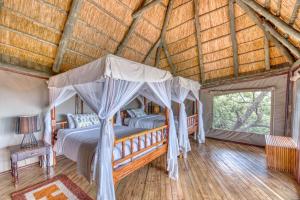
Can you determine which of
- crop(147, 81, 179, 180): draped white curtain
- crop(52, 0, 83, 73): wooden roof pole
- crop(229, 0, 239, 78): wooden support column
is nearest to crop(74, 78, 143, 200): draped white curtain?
crop(147, 81, 179, 180): draped white curtain

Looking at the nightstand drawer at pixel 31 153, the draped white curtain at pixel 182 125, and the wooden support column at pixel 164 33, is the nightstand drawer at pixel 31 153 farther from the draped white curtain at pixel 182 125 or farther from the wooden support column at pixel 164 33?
the wooden support column at pixel 164 33

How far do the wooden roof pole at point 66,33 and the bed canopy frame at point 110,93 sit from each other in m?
1.04

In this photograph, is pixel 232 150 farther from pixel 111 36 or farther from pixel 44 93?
pixel 44 93

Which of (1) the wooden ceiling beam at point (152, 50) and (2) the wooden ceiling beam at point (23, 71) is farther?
(1) the wooden ceiling beam at point (152, 50)

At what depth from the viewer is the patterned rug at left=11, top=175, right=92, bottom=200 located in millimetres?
2455

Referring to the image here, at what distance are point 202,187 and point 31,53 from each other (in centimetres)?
527

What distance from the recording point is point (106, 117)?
221cm

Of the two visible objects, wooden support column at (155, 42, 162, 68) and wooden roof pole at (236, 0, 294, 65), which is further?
wooden support column at (155, 42, 162, 68)

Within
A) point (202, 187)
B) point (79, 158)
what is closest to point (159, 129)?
point (202, 187)

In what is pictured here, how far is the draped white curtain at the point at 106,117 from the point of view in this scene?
6.71ft

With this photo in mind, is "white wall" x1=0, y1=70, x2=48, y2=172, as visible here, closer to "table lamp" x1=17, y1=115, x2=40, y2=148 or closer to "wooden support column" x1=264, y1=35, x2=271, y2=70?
"table lamp" x1=17, y1=115, x2=40, y2=148

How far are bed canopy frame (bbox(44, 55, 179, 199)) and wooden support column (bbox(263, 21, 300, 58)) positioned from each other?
3192 millimetres

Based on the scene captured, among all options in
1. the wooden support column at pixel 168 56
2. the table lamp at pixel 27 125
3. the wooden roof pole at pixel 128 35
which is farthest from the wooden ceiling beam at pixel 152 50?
the table lamp at pixel 27 125

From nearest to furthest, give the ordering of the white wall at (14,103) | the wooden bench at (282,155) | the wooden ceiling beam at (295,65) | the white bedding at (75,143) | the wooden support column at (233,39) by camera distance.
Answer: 1. the white bedding at (75,143)
2. the wooden bench at (282,155)
3. the white wall at (14,103)
4. the wooden ceiling beam at (295,65)
5. the wooden support column at (233,39)
